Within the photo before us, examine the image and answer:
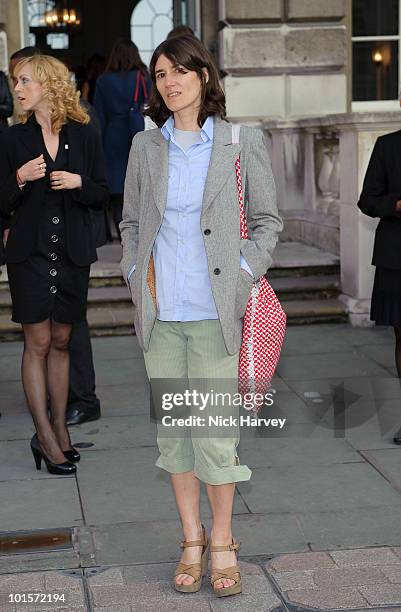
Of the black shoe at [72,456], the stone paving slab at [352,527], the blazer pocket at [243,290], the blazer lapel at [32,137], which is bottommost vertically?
the stone paving slab at [352,527]

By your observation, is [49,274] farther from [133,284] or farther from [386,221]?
[386,221]

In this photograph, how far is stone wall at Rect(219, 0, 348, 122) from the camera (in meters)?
11.3

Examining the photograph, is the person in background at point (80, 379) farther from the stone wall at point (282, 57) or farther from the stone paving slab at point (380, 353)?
the stone wall at point (282, 57)

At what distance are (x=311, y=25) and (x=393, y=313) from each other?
6037 millimetres

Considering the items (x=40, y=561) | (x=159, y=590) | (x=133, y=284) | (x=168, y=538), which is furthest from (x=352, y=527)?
(x=133, y=284)

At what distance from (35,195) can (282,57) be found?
6.60m

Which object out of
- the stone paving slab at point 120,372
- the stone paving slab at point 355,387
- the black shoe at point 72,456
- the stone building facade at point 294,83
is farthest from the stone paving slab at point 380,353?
the black shoe at point 72,456

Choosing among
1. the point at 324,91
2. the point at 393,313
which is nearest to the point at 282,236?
the point at 324,91

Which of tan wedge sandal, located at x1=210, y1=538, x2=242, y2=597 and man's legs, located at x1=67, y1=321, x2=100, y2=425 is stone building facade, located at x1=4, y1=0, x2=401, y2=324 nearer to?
man's legs, located at x1=67, y1=321, x2=100, y2=425

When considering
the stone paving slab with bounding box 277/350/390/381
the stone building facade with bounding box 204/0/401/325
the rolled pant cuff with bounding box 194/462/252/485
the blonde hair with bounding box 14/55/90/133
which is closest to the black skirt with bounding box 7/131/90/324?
the blonde hair with bounding box 14/55/90/133

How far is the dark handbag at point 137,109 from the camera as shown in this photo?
404 inches

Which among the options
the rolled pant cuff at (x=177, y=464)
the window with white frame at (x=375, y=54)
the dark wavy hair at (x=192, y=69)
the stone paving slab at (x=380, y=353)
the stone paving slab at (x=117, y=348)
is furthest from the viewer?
the window with white frame at (x=375, y=54)

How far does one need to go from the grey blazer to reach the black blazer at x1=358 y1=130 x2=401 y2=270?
211 cm

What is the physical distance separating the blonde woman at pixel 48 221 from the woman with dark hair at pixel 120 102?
15.1 ft
